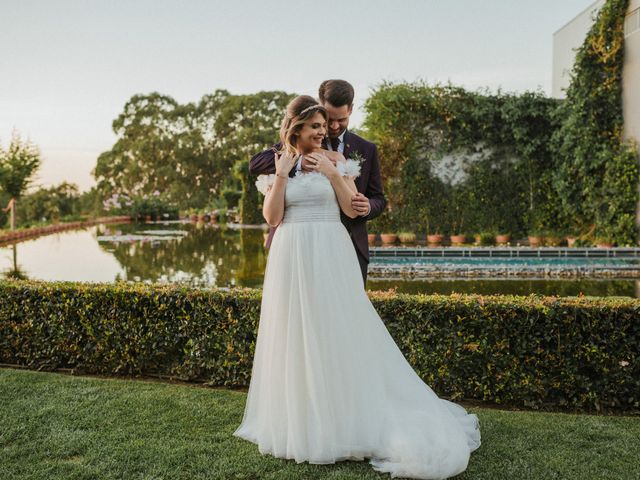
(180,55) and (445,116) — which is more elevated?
(180,55)

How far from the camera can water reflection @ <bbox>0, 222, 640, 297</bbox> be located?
28.0 feet

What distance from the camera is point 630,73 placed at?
504 inches

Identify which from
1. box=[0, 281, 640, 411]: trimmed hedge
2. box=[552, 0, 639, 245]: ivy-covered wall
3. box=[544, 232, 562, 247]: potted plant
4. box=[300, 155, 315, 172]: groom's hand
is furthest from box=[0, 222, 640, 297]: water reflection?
box=[300, 155, 315, 172]: groom's hand

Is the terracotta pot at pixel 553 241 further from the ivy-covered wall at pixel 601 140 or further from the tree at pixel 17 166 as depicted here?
the tree at pixel 17 166

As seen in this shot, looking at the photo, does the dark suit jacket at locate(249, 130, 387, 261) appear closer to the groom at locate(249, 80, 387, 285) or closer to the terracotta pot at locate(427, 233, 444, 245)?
the groom at locate(249, 80, 387, 285)

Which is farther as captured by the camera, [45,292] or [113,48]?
[113,48]

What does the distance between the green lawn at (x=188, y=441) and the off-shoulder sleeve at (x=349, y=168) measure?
52.7 inches

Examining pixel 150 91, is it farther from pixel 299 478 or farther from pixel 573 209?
pixel 299 478

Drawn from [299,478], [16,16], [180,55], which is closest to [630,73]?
[299,478]

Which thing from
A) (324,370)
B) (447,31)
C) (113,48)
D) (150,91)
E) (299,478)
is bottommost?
(299,478)

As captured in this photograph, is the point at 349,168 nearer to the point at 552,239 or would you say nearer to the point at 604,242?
the point at 604,242

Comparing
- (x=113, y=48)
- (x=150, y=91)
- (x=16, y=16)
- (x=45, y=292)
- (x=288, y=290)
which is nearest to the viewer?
(x=288, y=290)

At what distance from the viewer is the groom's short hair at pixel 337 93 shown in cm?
266

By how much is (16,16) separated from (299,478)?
14600 mm
